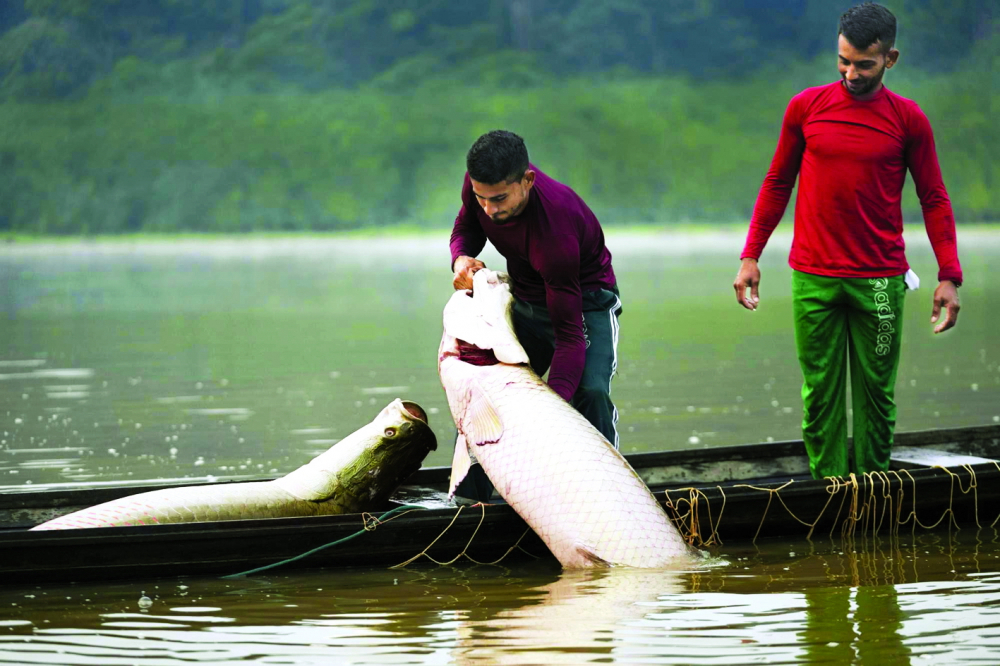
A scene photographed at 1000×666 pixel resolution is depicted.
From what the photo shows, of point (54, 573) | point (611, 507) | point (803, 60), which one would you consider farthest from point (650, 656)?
point (803, 60)

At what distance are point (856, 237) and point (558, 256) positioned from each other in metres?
1.77

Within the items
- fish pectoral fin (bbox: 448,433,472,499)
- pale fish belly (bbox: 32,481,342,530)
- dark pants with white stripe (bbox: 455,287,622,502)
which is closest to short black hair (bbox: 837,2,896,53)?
dark pants with white stripe (bbox: 455,287,622,502)

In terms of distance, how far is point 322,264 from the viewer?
57875 mm

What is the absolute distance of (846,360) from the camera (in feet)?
23.7

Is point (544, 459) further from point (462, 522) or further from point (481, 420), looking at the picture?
point (462, 522)

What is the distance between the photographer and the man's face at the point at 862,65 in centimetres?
669

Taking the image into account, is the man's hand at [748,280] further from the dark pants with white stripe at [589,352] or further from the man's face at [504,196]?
the man's face at [504,196]

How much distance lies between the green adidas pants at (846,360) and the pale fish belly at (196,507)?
8.83 ft

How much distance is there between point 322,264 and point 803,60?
60.8 metres

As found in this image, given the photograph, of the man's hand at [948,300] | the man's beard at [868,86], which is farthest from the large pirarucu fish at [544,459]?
the man's beard at [868,86]

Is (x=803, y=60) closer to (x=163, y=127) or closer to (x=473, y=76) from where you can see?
(x=473, y=76)

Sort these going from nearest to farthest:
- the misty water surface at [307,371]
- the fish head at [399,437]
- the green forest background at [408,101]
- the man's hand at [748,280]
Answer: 1. the fish head at [399,437]
2. the man's hand at [748,280]
3. the misty water surface at [307,371]
4. the green forest background at [408,101]

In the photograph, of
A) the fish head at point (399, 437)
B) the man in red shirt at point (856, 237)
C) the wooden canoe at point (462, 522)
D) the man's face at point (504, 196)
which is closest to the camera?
the wooden canoe at point (462, 522)

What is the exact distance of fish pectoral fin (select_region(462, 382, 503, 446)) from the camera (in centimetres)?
634
